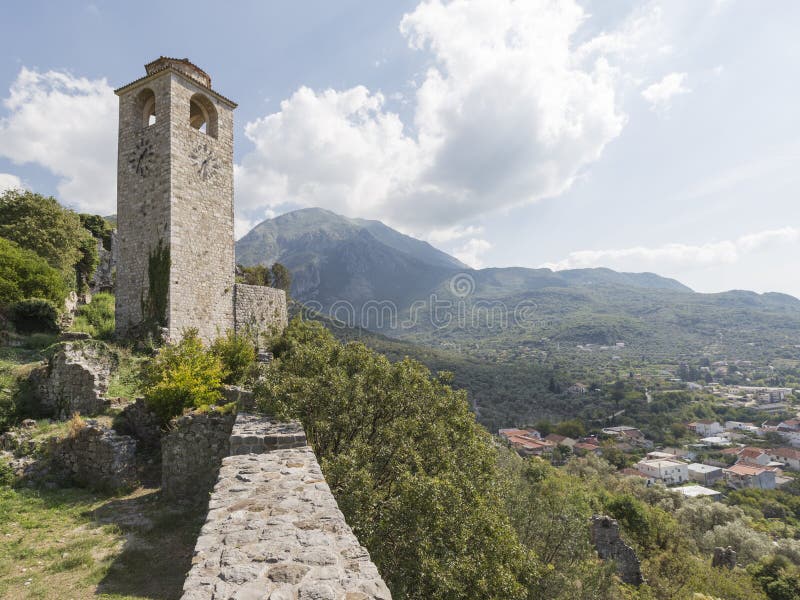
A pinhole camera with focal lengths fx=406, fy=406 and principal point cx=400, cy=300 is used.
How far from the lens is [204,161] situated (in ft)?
49.8

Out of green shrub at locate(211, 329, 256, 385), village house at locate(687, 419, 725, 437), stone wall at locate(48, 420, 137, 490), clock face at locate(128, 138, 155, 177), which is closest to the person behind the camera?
stone wall at locate(48, 420, 137, 490)

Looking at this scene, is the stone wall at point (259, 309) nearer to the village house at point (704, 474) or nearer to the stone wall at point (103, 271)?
the stone wall at point (103, 271)

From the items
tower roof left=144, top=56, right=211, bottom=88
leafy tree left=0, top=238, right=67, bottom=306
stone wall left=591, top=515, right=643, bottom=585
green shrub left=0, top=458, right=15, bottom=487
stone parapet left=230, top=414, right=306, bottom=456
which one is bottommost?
stone wall left=591, top=515, right=643, bottom=585

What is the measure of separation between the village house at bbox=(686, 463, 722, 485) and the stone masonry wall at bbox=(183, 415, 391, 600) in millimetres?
72498

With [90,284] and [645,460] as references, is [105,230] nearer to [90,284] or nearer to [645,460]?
[90,284]

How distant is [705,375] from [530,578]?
14819 cm

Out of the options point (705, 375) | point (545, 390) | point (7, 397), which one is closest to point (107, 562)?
point (7, 397)

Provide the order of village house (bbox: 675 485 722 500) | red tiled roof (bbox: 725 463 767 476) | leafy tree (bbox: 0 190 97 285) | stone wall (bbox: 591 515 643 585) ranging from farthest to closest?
1. red tiled roof (bbox: 725 463 767 476)
2. village house (bbox: 675 485 722 500)
3. leafy tree (bbox: 0 190 97 285)
4. stone wall (bbox: 591 515 643 585)

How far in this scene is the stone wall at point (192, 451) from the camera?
8062mm

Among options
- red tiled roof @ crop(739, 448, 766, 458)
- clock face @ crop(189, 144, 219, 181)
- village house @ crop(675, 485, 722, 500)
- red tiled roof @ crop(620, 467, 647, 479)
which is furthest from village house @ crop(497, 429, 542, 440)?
clock face @ crop(189, 144, 219, 181)

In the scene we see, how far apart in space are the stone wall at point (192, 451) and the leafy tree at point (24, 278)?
1263 cm

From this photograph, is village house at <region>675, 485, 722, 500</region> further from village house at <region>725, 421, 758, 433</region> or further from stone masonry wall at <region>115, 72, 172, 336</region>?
stone masonry wall at <region>115, 72, 172, 336</region>

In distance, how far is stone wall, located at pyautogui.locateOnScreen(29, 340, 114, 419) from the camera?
997 centimetres

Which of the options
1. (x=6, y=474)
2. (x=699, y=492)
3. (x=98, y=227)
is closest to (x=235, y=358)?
(x=6, y=474)
